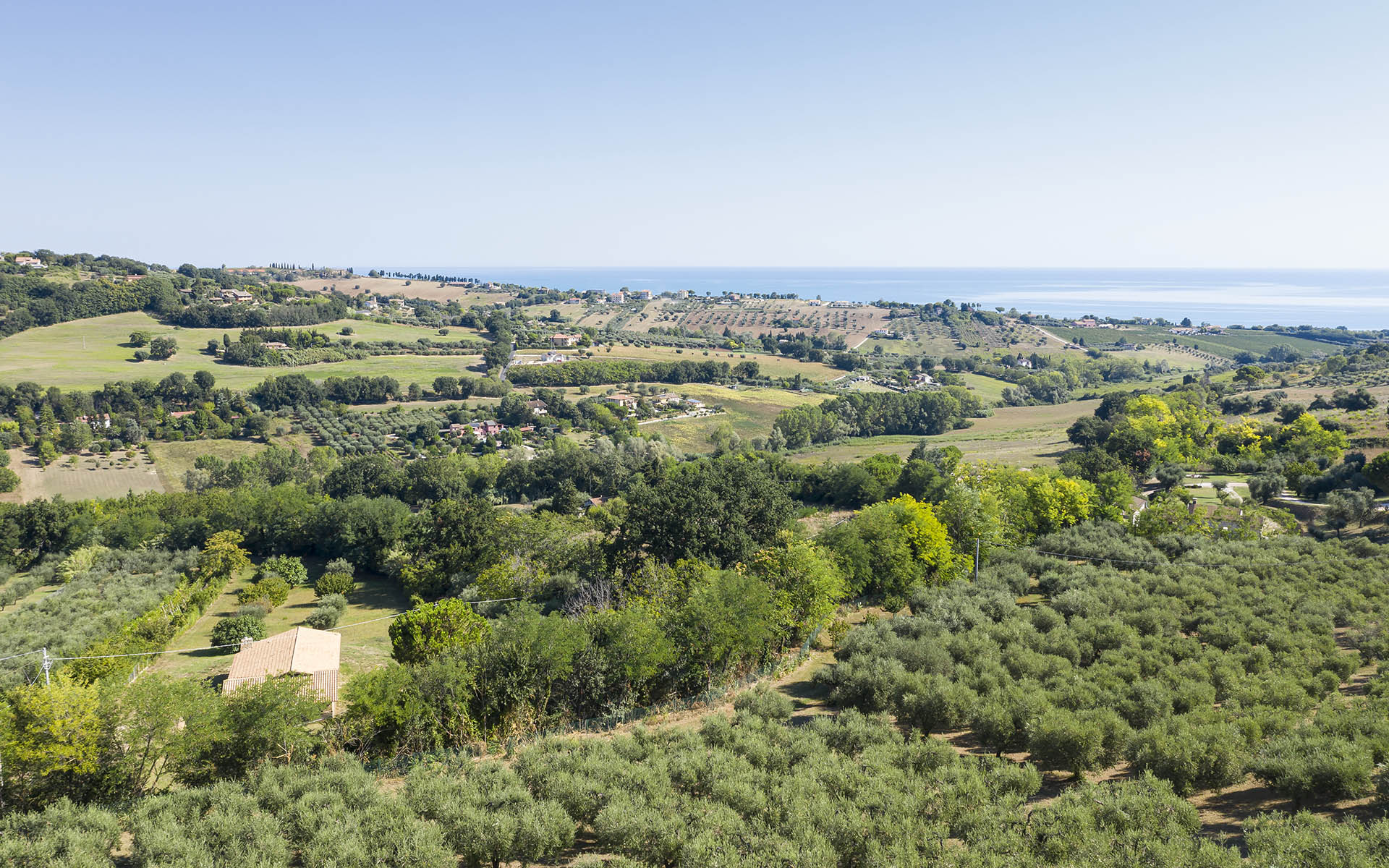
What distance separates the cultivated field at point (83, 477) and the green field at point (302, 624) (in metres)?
34.9

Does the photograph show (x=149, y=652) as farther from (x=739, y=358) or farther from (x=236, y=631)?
(x=739, y=358)

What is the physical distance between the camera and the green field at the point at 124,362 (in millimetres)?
100438

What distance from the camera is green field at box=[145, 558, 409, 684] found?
32.4 metres

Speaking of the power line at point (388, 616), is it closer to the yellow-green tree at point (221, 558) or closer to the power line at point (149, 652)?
the power line at point (149, 652)

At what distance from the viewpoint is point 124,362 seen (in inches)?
4311

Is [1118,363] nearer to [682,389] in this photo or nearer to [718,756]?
[682,389]

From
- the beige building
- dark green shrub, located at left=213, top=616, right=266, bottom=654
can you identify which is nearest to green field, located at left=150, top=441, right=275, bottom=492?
dark green shrub, located at left=213, top=616, right=266, bottom=654

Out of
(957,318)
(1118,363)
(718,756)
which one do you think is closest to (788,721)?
(718,756)

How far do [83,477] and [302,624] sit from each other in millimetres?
54356

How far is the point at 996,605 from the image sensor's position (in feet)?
97.1

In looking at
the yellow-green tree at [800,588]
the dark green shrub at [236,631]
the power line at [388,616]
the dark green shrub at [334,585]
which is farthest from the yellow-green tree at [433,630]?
the dark green shrub at [334,585]

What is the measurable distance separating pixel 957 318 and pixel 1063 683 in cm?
18737

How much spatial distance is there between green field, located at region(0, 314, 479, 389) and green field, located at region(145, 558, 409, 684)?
73615 millimetres

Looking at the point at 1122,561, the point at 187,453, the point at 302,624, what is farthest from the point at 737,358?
the point at 302,624
